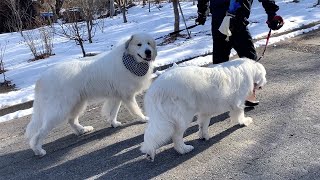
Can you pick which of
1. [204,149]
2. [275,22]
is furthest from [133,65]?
[275,22]

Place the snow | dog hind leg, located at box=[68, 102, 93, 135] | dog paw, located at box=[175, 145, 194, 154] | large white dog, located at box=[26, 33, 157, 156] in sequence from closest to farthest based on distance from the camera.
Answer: dog paw, located at box=[175, 145, 194, 154] < large white dog, located at box=[26, 33, 157, 156] < dog hind leg, located at box=[68, 102, 93, 135] < the snow

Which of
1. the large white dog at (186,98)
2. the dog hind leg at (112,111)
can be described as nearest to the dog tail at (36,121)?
the dog hind leg at (112,111)

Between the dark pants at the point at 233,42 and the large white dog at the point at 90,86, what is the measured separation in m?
0.94

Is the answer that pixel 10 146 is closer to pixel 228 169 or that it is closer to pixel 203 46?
pixel 228 169

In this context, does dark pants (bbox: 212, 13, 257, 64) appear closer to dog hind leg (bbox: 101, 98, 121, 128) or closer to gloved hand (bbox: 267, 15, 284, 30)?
gloved hand (bbox: 267, 15, 284, 30)

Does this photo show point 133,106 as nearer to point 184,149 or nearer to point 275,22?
point 184,149

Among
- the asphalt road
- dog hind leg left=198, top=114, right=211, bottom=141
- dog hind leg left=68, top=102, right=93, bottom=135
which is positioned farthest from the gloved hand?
dog hind leg left=68, top=102, right=93, bottom=135

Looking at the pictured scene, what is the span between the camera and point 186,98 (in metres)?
3.86

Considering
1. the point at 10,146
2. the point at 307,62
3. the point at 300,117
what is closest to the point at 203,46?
the point at 307,62

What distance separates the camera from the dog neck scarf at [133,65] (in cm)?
491

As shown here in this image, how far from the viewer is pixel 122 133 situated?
197 inches

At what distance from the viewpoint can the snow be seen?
794 centimetres

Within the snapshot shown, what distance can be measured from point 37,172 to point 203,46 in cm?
577

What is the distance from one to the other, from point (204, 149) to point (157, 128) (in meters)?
0.72
